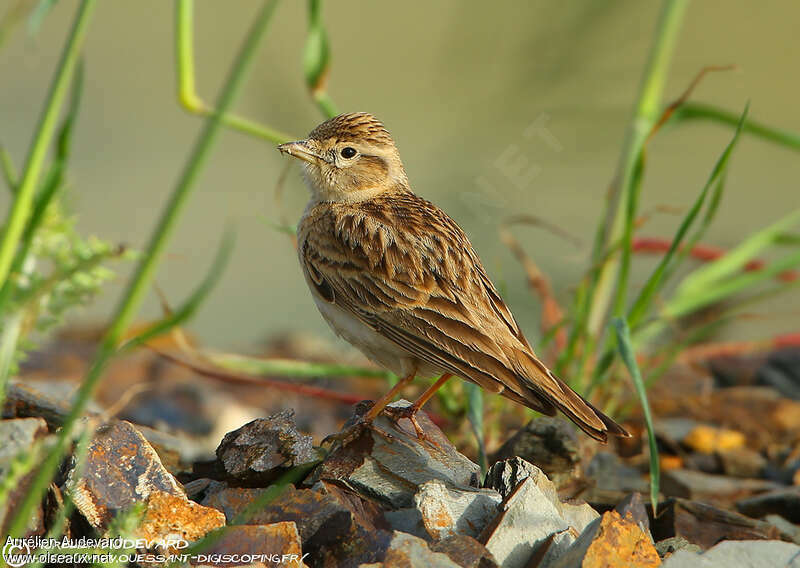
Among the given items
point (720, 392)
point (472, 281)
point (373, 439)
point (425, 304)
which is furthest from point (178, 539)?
point (720, 392)

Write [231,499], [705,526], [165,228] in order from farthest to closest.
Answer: [705,526] < [231,499] < [165,228]

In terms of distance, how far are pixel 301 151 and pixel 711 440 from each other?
2.41 metres

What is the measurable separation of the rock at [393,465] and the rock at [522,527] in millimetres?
297

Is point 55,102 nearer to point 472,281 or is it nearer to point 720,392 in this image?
point 472,281

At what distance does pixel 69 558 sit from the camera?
2.32m

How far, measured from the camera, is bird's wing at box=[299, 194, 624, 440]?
10.7 feet

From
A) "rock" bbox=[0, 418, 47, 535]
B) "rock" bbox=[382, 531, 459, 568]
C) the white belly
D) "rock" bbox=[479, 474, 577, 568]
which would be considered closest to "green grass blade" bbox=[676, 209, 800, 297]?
the white belly

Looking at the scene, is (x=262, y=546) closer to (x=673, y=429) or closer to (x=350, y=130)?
(x=350, y=130)

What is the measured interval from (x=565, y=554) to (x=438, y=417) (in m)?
2.27

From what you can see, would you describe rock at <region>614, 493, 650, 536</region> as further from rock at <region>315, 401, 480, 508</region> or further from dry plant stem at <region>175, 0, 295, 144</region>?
dry plant stem at <region>175, 0, 295, 144</region>

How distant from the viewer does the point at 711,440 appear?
485 centimetres

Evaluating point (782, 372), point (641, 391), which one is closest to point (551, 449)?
point (641, 391)

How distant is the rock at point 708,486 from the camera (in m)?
4.22

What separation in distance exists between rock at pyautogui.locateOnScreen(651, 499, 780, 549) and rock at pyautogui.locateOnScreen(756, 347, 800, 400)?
2.80m
